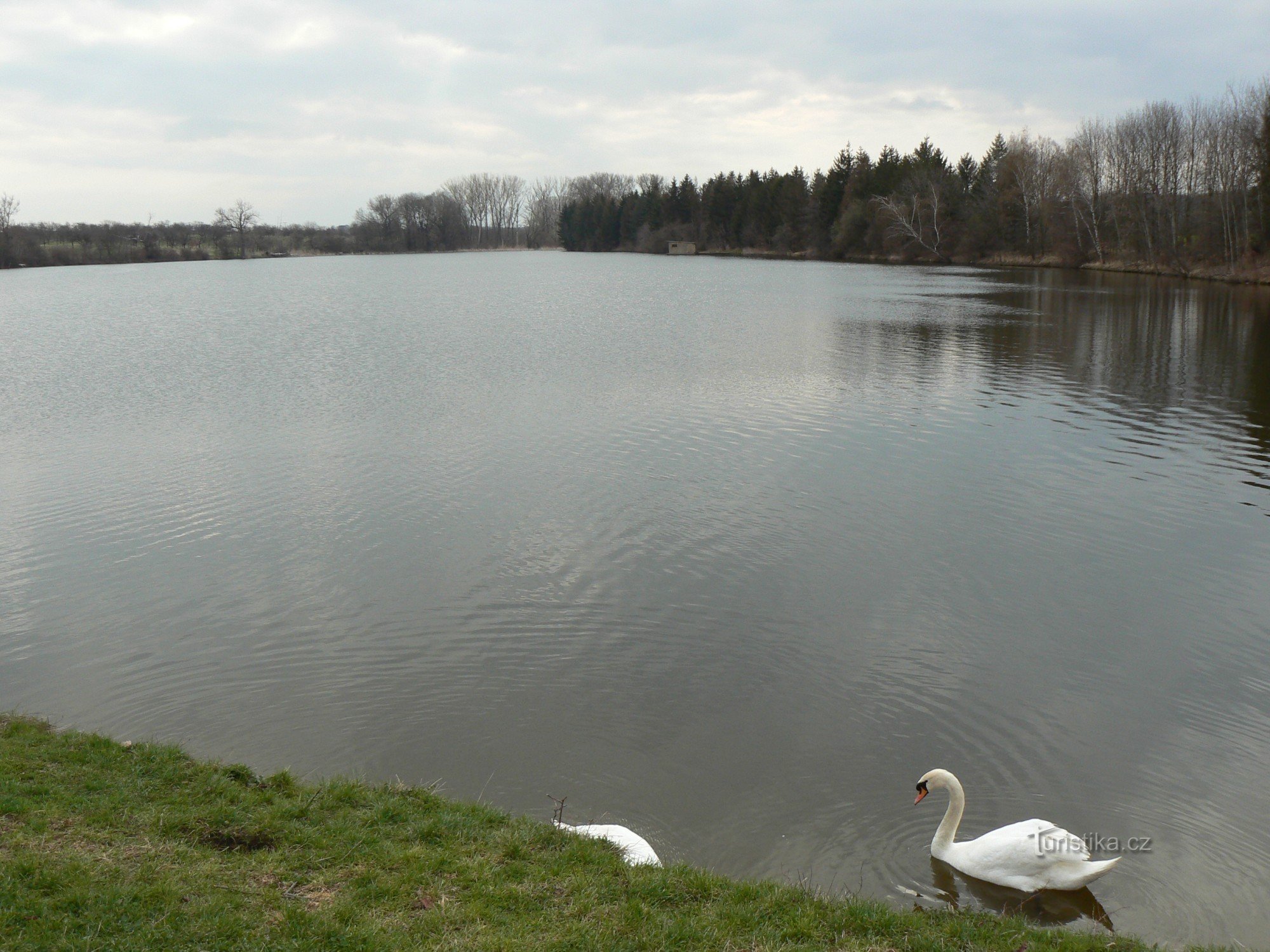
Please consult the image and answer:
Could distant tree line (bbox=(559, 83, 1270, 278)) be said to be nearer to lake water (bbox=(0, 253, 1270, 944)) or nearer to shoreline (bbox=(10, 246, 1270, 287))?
shoreline (bbox=(10, 246, 1270, 287))

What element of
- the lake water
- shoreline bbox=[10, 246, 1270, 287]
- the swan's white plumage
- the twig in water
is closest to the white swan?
the lake water

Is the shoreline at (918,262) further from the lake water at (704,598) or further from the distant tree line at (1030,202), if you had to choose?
the lake water at (704,598)

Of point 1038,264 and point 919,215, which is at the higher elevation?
point 919,215

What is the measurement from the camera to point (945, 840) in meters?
6.21

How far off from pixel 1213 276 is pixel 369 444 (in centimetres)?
5737

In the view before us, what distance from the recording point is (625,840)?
5.76 metres

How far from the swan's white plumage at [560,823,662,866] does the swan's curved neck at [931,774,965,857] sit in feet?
6.49

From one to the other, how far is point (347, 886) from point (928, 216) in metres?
93.2

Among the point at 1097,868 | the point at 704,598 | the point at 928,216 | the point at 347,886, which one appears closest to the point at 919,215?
the point at 928,216

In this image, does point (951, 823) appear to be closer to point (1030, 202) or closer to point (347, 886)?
point (347, 886)

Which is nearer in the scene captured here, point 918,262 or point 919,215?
point 918,262

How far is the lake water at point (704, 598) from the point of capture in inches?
275

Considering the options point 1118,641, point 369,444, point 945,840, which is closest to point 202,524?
point 369,444

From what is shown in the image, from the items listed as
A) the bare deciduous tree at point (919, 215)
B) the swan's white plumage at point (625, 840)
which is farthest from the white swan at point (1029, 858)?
the bare deciduous tree at point (919, 215)
